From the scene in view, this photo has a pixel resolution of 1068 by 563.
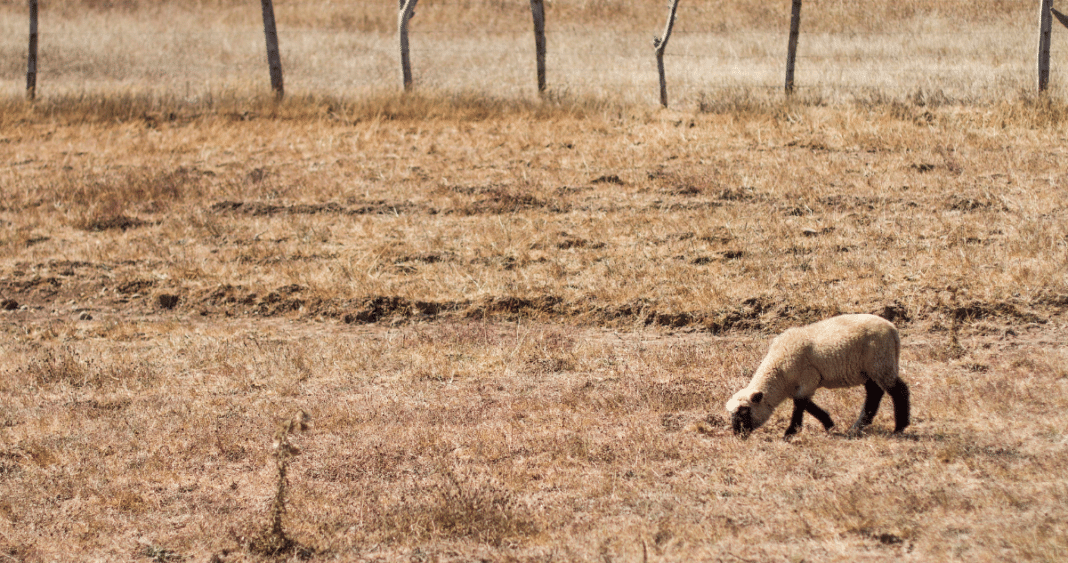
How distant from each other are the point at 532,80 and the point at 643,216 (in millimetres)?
10125

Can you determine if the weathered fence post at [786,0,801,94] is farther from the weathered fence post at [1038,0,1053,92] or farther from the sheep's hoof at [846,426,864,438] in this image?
the sheep's hoof at [846,426,864,438]

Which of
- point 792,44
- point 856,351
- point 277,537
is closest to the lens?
point 277,537

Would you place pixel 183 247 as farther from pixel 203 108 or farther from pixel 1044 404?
pixel 1044 404

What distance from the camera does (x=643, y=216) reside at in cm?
1249

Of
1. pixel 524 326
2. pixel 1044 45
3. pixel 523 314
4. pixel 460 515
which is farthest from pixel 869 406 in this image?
pixel 1044 45

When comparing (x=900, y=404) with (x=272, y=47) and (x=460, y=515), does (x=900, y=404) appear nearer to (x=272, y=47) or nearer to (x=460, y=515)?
(x=460, y=515)

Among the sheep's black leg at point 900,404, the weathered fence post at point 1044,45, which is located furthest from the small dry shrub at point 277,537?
the weathered fence post at point 1044,45

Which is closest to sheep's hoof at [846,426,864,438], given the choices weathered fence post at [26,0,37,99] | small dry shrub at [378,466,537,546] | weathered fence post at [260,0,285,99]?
small dry shrub at [378,466,537,546]

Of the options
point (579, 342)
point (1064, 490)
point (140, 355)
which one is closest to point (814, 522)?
point (1064, 490)

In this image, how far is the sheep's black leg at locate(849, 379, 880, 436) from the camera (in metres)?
6.24

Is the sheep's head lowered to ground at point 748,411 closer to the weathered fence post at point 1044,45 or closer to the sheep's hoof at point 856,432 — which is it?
the sheep's hoof at point 856,432

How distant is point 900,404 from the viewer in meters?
6.23

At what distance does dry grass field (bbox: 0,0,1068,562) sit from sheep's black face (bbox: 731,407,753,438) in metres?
0.15

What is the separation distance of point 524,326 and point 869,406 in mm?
4342
